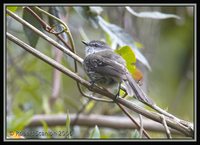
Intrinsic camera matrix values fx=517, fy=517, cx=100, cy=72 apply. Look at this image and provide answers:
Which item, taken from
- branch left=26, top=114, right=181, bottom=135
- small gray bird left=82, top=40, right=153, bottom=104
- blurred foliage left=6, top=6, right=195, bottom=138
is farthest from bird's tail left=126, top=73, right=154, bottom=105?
branch left=26, top=114, right=181, bottom=135

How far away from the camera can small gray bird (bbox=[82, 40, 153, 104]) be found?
2822 millimetres

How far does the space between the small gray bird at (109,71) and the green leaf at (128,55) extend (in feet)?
0.09

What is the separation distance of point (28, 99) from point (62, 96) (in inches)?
13.5

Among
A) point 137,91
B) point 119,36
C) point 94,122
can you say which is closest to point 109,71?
point 137,91

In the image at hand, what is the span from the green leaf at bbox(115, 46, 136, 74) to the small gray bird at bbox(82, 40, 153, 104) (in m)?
0.03

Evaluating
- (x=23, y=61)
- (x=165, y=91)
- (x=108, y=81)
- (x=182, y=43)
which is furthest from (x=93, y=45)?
(x=182, y=43)

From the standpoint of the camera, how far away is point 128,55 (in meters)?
2.90

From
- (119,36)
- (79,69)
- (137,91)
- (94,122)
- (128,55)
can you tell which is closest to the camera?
(137,91)

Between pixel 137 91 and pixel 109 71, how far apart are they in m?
0.31

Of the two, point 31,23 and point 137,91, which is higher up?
point 31,23

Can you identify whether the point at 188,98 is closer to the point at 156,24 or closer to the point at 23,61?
the point at 156,24

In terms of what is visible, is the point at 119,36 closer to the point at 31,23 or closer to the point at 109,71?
the point at 109,71

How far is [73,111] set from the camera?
5.01 metres

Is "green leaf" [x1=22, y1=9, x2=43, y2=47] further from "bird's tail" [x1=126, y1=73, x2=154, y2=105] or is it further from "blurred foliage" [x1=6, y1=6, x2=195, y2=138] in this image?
"bird's tail" [x1=126, y1=73, x2=154, y2=105]
